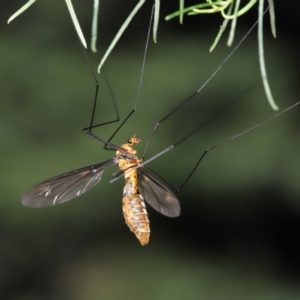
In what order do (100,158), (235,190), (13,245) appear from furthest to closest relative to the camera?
1. (13,245)
2. (235,190)
3. (100,158)

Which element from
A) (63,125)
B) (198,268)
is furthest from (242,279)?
(63,125)

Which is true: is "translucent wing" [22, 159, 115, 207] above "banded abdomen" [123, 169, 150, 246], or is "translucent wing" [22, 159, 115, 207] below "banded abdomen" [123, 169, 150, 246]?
above

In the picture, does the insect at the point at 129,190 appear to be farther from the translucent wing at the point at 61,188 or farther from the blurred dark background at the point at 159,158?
the blurred dark background at the point at 159,158

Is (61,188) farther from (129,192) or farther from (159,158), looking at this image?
(159,158)

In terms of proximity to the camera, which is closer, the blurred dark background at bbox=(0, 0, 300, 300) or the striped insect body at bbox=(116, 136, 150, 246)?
the striped insect body at bbox=(116, 136, 150, 246)

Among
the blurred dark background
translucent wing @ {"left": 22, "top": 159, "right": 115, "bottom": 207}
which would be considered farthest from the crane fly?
the blurred dark background

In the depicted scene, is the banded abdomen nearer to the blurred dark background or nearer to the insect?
the insect

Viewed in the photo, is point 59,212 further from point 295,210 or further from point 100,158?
point 295,210
